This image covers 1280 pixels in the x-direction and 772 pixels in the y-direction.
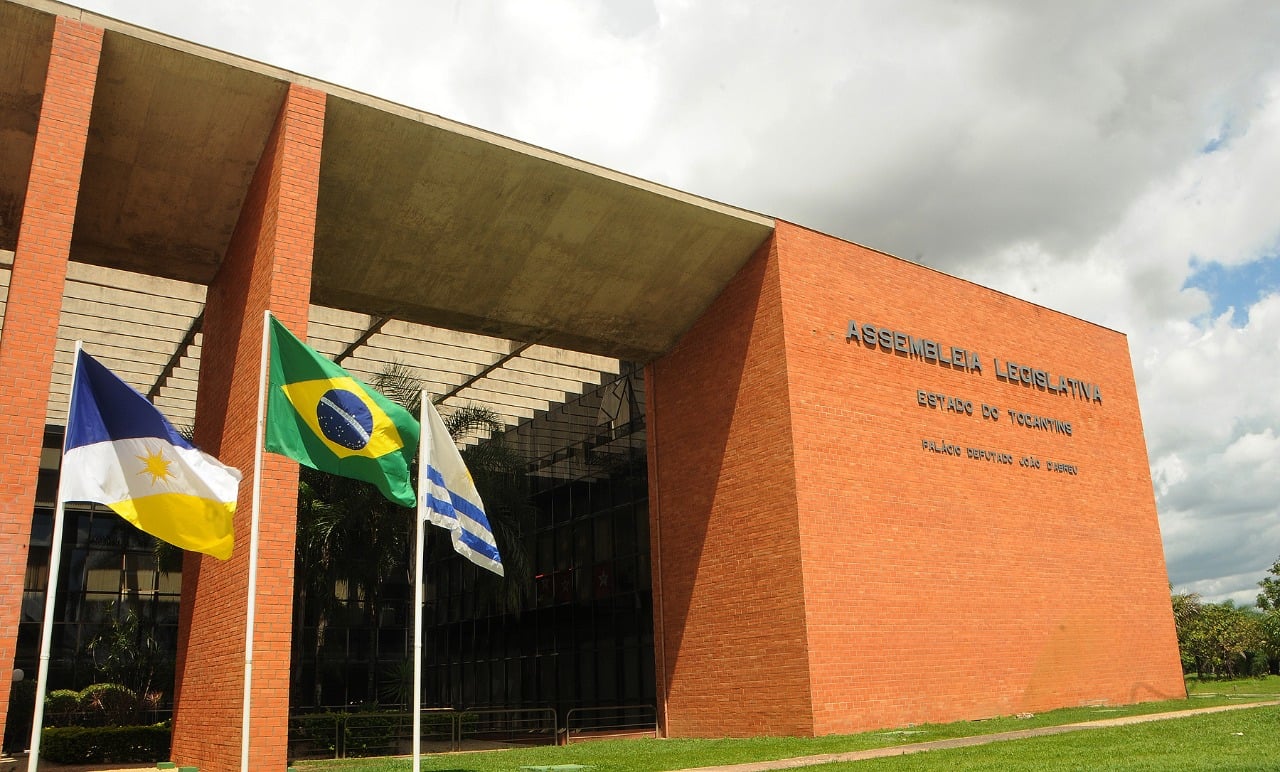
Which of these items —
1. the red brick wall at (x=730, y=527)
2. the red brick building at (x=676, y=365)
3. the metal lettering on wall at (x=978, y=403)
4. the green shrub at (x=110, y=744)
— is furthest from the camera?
the green shrub at (x=110, y=744)

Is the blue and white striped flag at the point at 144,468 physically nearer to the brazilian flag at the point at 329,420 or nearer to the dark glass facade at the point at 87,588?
the brazilian flag at the point at 329,420

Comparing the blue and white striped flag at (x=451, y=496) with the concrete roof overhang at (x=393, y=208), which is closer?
the blue and white striped flag at (x=451, y=496)

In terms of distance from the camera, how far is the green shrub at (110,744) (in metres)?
20.3

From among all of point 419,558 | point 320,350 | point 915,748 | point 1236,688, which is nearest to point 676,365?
point 320,350

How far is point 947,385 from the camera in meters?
20.5

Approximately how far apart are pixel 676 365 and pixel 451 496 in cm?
1175

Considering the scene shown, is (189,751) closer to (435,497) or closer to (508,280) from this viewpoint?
(435,497)

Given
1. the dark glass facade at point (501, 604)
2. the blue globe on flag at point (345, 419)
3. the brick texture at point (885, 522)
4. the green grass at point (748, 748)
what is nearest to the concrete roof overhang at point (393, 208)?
the brick texture at point (885, 522)

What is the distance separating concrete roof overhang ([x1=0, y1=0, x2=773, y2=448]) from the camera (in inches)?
544

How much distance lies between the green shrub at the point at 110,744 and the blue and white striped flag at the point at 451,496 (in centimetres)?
1385

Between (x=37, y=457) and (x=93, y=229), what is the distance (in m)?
6.68

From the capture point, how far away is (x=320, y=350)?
22.5 metres

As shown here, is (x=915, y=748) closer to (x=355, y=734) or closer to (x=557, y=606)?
(x=355, y=734)

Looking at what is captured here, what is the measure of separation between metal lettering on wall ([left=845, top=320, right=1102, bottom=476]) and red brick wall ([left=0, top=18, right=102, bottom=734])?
1314 cm
